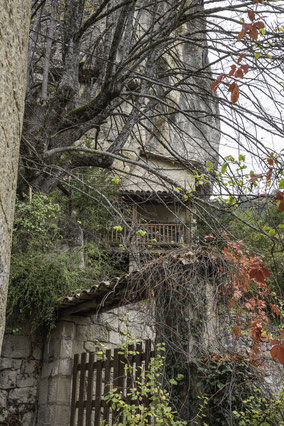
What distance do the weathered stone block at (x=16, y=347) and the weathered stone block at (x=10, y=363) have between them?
49 millimetres

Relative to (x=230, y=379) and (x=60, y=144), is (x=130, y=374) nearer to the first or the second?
(x=230, y=379)

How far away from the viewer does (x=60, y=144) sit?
5.34m

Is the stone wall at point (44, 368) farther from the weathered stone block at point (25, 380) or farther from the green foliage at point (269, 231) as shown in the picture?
the green foliage at point (269, 231)

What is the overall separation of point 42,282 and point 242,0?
394 centimetres

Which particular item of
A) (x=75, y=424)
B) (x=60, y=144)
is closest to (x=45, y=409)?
(x=75, y=424)

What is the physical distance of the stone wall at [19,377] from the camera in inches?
213

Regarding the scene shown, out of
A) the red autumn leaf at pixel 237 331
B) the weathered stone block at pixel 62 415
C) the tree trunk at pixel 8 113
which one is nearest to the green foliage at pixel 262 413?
the red autumn leaf at pixel 237 331

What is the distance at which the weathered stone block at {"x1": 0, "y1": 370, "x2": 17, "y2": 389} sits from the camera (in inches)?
215

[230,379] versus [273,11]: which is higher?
[273,11]

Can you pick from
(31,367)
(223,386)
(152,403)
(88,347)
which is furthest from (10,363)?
(223,386)

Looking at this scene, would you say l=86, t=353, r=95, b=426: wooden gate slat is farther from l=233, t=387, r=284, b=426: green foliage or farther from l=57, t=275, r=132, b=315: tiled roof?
l=233, t=387, r=284, b=426: green foliage

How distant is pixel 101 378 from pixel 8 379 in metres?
1.37

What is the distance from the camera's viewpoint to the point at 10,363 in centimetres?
558

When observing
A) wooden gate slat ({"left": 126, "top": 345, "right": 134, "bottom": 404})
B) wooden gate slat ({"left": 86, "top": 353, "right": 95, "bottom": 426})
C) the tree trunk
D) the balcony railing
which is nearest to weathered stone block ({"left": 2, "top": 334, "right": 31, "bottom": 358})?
A: wooden gate slat ({"left": 86, "top": 353, "right": 95, "bottom": 426})
